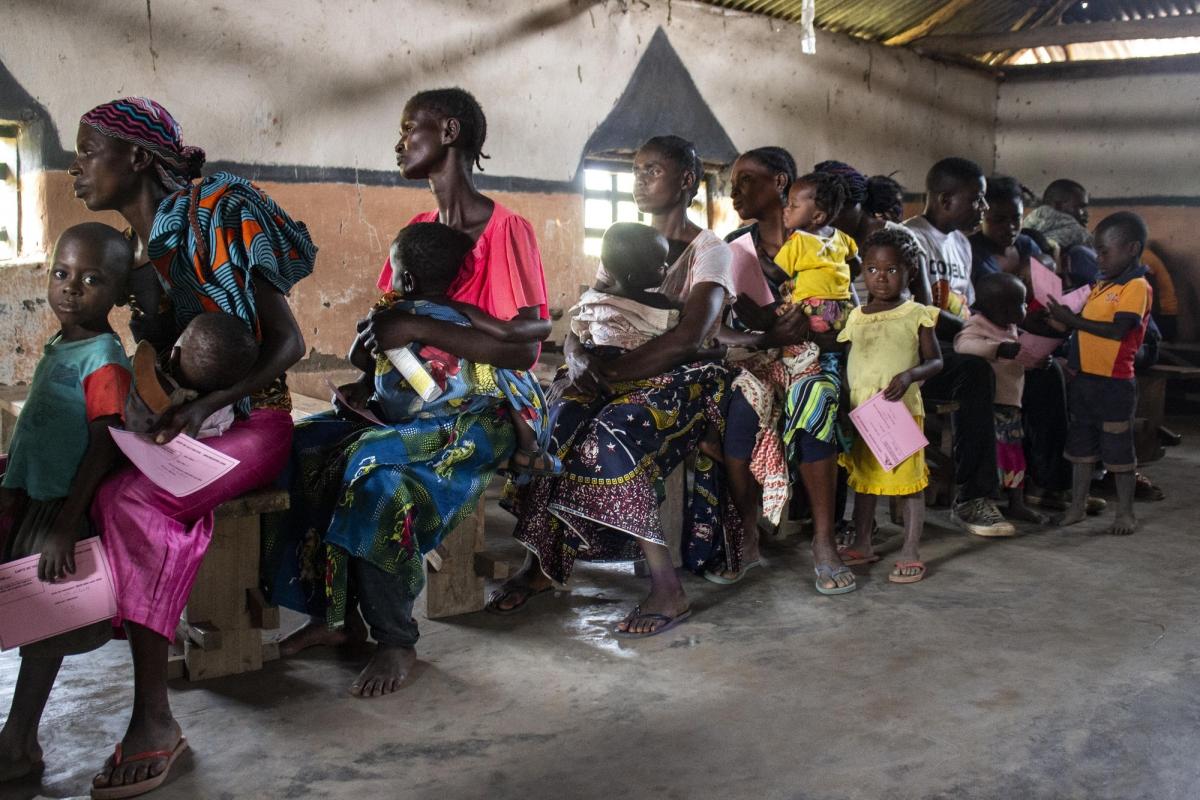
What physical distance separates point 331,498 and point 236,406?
42cm

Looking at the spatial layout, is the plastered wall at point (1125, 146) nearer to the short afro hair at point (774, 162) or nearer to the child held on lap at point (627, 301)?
the short afro hair at point (774, 162)

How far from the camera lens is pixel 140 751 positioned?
7.59 ft

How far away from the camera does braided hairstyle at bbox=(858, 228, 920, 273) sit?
391 cm

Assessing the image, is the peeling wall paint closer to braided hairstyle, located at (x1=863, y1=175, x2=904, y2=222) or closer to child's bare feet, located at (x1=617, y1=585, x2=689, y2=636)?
braided hairstyle, located at (x1=863, y1=175, x2=904, y2=222)

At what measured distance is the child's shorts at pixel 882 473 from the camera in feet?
12.9

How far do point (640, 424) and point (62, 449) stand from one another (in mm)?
1704

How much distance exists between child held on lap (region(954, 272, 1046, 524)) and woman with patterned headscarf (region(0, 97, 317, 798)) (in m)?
2.95

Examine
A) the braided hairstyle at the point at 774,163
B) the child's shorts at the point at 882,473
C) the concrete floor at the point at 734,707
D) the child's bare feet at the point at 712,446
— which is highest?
the braided hairstyle at the point at 774,163

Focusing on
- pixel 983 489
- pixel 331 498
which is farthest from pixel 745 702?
pixel 983 489

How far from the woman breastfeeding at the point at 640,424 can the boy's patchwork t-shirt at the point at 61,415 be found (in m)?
1.47

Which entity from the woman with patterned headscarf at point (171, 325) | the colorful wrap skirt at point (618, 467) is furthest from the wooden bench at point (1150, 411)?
the woman with patterned headscarf at point (171, 325)

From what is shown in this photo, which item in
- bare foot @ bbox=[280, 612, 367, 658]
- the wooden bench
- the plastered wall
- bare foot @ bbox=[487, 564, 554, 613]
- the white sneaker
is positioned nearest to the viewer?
bare foot @ bbox=[280, 612, 367, 658]

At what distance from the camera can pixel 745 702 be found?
2.77m

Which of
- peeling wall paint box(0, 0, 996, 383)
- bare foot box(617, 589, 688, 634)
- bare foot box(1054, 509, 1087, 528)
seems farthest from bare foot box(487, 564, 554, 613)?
peeling wall paint box(0, 0, 996, 383)
